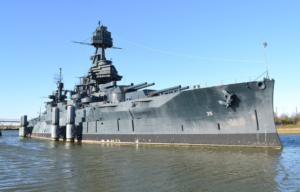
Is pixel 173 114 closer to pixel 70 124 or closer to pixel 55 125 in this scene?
pixel 70 124

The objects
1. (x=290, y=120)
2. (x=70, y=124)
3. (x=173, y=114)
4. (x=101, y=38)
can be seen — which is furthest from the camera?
(x=290, y=120)

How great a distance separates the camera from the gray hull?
58.2 feet

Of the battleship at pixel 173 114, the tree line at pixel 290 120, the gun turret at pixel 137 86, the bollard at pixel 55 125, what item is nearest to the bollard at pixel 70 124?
the battleship at pixel 173 114

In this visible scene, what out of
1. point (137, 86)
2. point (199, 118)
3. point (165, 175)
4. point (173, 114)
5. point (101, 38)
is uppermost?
point (101, 38)

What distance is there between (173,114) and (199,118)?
2.56 m

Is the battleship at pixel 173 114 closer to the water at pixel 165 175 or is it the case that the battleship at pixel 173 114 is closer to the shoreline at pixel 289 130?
the water at pixel 165 175

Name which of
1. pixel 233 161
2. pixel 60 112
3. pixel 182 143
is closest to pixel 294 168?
pixel 233 161

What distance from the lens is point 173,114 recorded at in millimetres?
21844

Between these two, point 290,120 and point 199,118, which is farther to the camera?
point 290,120

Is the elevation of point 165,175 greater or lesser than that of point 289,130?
lesser

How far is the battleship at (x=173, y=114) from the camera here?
17.9m

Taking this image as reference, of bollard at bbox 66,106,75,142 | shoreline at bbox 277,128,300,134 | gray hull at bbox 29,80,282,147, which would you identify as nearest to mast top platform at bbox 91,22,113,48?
bollard at bbox 66,106,75,142

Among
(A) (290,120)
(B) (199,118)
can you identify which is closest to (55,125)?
(B) (199,118)

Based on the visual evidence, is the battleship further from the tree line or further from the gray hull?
the tree line
